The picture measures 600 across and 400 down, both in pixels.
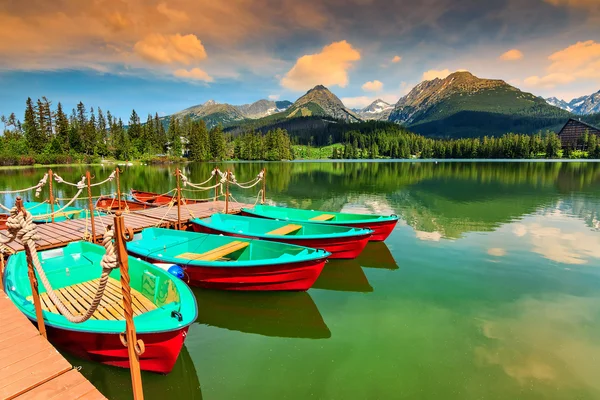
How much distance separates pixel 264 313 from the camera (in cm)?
1018

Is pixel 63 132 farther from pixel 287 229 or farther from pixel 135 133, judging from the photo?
pixel 287 229

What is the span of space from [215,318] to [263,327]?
5.45 feet

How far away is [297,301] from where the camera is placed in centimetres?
1096

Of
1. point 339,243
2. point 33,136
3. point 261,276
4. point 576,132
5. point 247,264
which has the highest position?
point 576,132

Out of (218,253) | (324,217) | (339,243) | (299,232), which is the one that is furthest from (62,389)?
(324,217)

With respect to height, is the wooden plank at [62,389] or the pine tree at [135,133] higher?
the pine tree at [135,133]

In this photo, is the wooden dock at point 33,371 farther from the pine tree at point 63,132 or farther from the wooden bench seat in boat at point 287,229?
the pine tree at point 63,132

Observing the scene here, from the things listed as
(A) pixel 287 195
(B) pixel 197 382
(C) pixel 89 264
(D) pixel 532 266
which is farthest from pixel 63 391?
(A) pixel 287 195

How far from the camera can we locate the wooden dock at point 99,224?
13.8 meters

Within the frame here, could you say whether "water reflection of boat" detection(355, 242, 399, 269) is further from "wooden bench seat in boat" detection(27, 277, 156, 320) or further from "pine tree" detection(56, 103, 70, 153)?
"pine tree" detection(56, 103, 70, 153)

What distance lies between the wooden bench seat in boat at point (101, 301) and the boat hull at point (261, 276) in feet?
8.31

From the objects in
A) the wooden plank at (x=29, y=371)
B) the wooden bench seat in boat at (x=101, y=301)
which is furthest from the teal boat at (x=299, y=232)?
the wooden plank at (x=29, y=371)

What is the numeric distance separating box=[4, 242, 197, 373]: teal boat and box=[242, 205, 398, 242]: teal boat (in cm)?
885

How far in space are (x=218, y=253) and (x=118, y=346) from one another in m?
5.64
